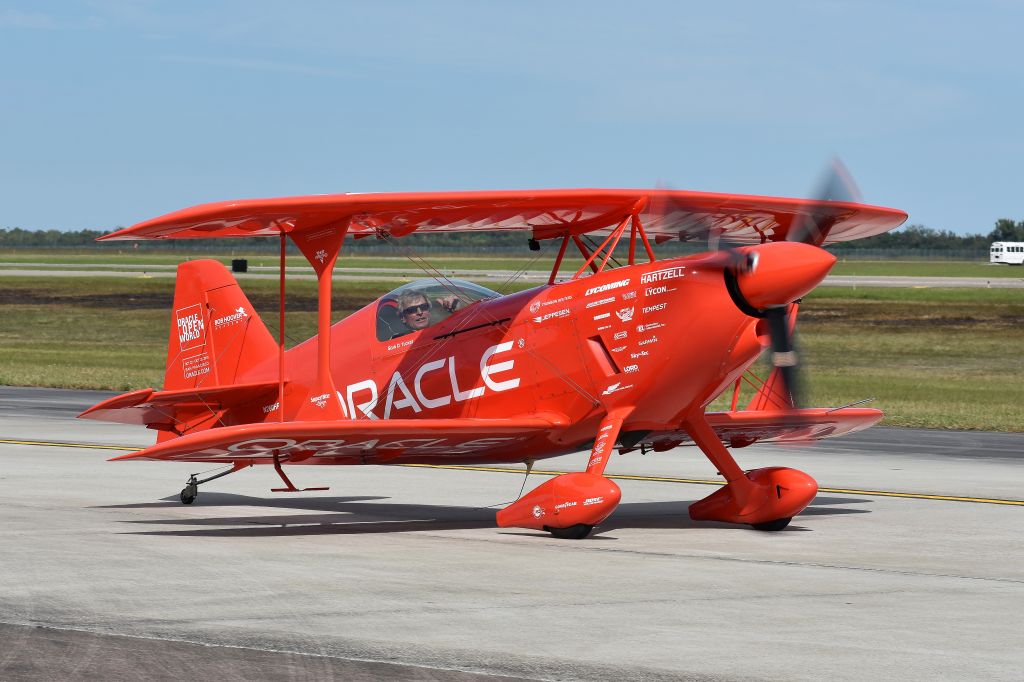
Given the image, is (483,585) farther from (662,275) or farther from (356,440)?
(662,275)

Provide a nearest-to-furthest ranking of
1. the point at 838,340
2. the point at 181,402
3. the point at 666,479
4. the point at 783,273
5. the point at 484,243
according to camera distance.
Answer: the point at 783,273, the point at 181,402, the point at 666,479, the point at 838,340, the point at 484,243

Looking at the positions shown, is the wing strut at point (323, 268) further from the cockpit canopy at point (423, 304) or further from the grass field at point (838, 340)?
the grass field at point (838, 340)

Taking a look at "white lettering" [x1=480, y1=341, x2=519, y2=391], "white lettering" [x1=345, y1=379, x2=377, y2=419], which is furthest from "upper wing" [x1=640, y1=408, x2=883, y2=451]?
"white lettering" [x1=345, y1=379, x2=377, y2=419]

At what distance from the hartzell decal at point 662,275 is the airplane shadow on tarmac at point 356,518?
2.41m

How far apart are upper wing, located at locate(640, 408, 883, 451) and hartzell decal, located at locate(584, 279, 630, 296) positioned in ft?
5.25

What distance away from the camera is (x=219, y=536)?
13227mm

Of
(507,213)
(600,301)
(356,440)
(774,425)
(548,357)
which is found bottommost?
(774,425)

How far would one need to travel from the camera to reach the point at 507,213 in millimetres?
14102

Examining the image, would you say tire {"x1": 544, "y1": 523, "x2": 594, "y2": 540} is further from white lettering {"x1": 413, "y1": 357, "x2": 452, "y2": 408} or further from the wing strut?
the wing strut

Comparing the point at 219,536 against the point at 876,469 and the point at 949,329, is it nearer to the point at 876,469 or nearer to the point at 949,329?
the point at 876,469

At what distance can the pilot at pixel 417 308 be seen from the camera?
14.6m

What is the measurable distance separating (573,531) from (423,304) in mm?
3020

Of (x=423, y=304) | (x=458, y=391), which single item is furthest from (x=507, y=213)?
(x=458, y=391)

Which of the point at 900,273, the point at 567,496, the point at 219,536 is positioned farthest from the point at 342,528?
the point at 900,273
